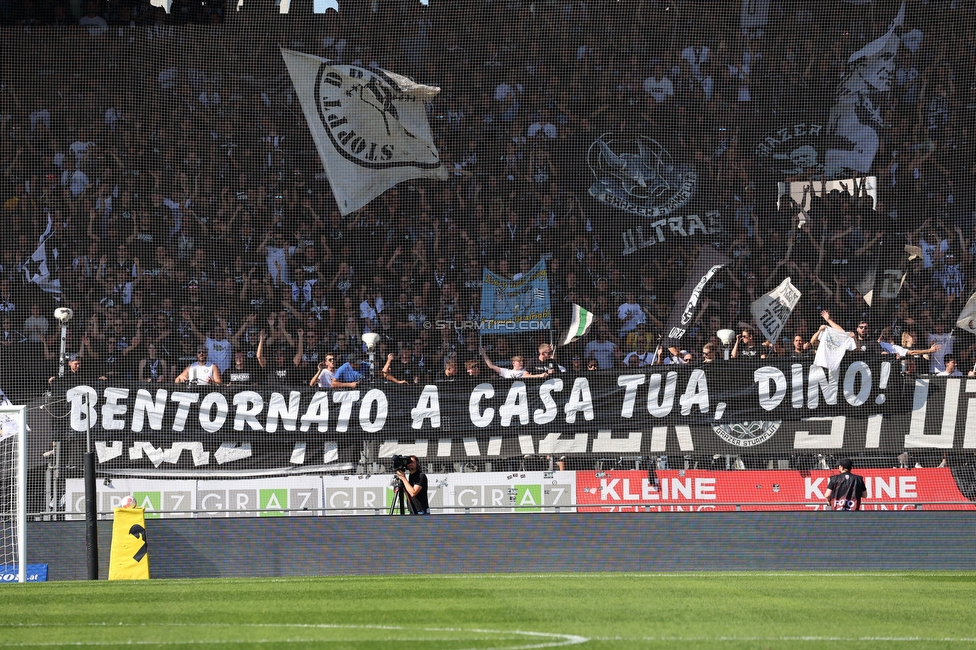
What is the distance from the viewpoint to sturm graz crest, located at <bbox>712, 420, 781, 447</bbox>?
44.6ft

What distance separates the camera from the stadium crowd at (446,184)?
48.1 feet

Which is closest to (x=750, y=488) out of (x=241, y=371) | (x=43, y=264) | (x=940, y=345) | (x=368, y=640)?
(x=940, y=345)

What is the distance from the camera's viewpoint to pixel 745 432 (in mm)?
13633

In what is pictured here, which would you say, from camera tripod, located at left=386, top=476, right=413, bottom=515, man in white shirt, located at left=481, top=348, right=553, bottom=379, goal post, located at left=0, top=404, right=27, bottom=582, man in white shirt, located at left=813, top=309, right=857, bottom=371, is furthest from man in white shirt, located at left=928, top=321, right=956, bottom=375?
goal post, located at left=0, top=404, right=27, bottom=582

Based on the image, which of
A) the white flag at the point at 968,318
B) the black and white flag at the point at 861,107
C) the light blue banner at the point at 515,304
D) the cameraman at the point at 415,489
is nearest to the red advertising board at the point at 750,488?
the cameraman at the point at 415,489

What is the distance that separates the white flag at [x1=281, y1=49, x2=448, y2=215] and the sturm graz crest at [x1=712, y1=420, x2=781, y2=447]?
5024mm

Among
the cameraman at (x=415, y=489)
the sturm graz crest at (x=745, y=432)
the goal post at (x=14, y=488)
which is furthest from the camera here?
the sturm graz crest at (x=745, y=432)

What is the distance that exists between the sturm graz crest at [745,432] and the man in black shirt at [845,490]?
95 cm

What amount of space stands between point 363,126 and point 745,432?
21.1 ft

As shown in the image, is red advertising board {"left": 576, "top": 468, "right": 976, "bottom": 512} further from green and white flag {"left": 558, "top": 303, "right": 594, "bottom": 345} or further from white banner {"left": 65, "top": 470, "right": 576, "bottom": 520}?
green and white flag {"left": 558, "top": 303, "right": 594, "bottom": 345}

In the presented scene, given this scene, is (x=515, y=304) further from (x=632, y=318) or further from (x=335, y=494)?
(x=335, y=494)

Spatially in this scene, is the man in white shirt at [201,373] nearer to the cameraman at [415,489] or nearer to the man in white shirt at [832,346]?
the cameraman at [415,489]

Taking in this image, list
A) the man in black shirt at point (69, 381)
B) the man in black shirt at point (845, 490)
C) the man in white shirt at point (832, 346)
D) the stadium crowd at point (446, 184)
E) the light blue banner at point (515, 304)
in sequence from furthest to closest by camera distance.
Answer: the light blue banner at point (515, 304), the stadium crowd at point (446, 184), the man in white shirt at point (832, 346), the man in black shirt at point (69, 381), the man in black shirt at point (845, 490)

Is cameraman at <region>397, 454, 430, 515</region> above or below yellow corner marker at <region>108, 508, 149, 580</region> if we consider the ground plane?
above
